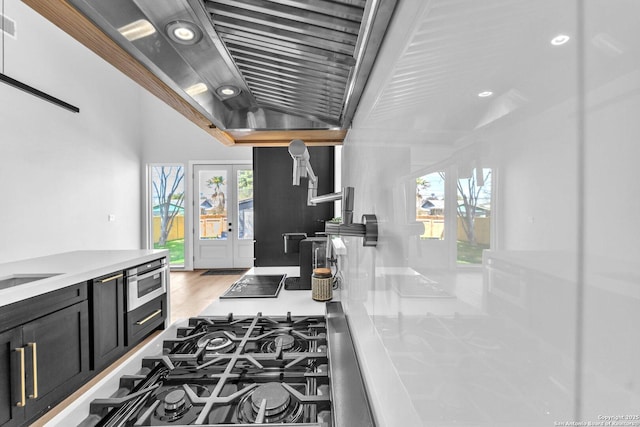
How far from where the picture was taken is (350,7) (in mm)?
486

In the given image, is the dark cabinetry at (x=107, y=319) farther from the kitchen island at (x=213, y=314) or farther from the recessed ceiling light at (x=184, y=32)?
the recessed ceiling light at (x=184, y=32)

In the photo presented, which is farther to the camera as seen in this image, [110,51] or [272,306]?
[272,306]

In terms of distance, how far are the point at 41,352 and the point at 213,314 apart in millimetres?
1130

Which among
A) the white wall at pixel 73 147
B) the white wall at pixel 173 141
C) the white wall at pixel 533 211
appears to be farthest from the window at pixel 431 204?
the white wall at pixel 173 141

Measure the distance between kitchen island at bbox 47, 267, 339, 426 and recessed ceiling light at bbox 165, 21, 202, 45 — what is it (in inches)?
29.6

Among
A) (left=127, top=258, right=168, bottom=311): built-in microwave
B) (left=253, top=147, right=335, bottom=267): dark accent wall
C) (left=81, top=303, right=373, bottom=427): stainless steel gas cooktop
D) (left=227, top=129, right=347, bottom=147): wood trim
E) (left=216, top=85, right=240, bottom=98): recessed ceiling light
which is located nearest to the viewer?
(left=81, top=303, right=373, bottom=427): stainless steel gas cooktop

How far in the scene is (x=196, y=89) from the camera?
686mm

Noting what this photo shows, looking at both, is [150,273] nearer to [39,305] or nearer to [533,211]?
[39,305]

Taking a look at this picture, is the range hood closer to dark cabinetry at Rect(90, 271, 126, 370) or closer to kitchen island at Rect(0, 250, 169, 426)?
kitchen island at Rect(0, 250, 169, 426)

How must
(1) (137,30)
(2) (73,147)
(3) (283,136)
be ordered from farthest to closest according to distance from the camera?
(2) (73,147) → (3) (283,136) → (1) (137,30)

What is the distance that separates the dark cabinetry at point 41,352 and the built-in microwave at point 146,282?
0.43 metres

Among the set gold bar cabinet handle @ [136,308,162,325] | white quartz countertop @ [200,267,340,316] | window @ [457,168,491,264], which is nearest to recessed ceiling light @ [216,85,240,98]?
window @ [457,168,491,264]

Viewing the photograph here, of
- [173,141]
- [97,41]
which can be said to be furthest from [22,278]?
[173,141]

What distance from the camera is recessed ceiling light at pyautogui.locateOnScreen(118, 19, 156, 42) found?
44 centimetres
